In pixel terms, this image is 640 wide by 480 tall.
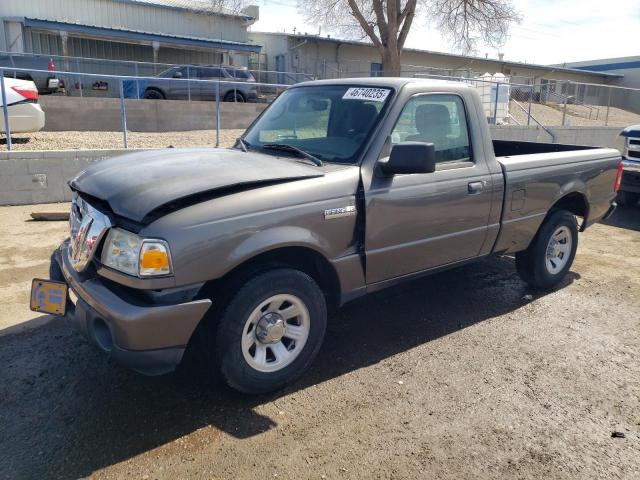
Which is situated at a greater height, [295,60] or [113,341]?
[295,60]

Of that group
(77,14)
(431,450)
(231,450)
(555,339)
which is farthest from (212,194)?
(77,14)

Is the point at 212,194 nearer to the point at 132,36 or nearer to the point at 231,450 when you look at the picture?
the point at 231,450

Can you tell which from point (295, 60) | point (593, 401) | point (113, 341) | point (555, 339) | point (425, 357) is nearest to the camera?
point (113, 341)

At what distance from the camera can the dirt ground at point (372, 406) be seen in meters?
2.66

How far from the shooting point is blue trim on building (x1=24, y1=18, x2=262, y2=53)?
23891mm

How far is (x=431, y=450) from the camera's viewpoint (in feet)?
9.14

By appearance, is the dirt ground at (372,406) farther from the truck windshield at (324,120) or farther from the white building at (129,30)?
the white building at (129,30)

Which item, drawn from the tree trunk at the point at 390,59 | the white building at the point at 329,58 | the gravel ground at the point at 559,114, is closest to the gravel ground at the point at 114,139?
the gravel ground at the point at 559,114

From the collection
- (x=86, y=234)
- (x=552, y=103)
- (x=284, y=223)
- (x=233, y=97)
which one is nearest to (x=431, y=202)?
(x=284, y=223)

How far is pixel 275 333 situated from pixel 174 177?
1.10 metres

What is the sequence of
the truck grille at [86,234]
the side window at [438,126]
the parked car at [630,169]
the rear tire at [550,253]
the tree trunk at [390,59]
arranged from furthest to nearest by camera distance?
the tree trunk at [390,59] → the parked car at [630,169] → the rear tire at [550,253] → the side window at [438,126] → the truck grille at [86,234]

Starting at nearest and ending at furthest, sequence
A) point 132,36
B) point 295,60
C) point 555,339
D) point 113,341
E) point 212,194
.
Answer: point 113,341 < point 212,194 < point 555,339 < point 132,36 < point 295,60

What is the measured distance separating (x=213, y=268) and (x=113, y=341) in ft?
2.07

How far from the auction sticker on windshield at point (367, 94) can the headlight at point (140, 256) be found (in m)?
1.95
